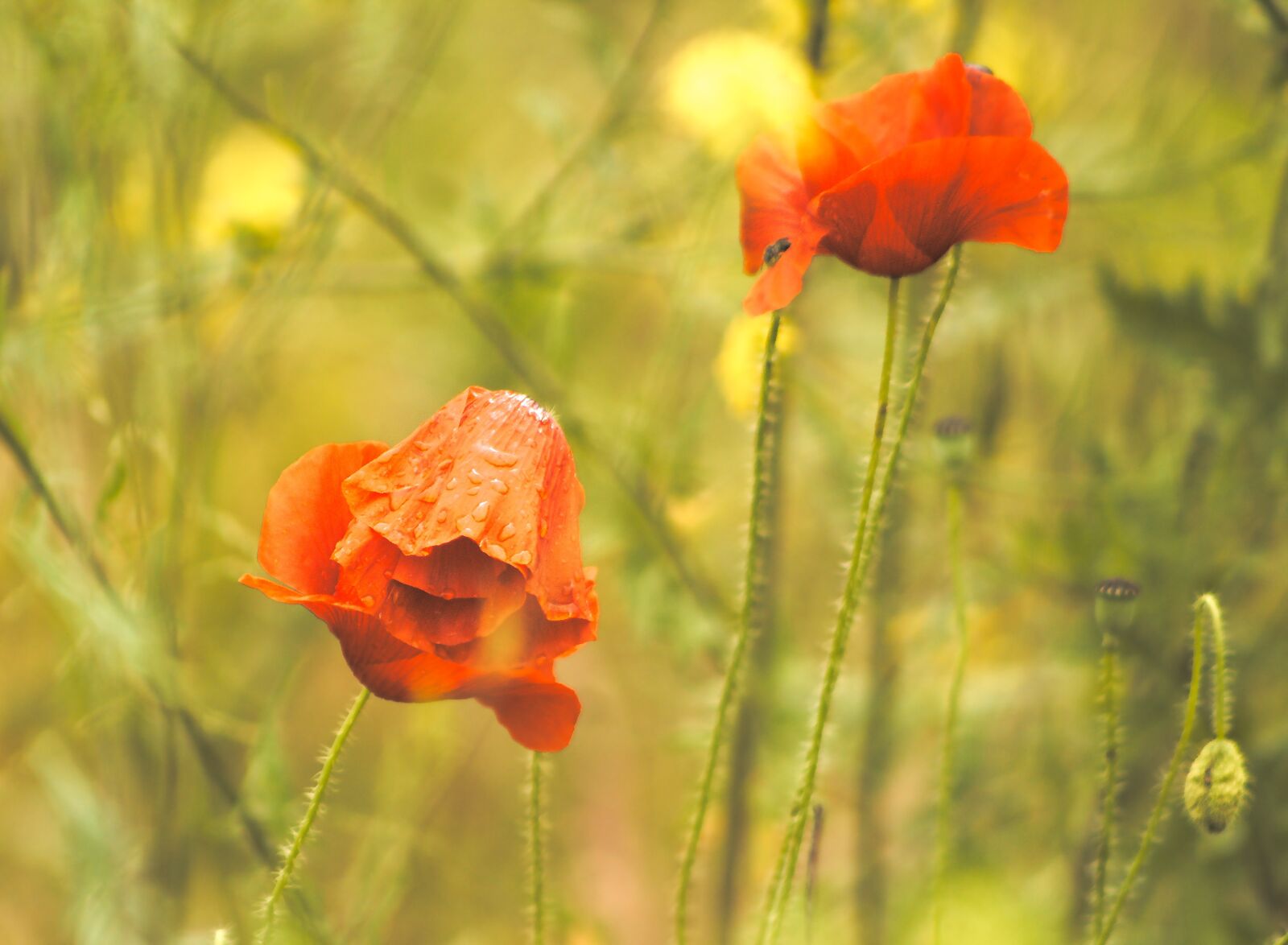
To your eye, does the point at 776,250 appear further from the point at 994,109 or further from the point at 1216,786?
the point at 1216,786

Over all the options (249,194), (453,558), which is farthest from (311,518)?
(249,194)

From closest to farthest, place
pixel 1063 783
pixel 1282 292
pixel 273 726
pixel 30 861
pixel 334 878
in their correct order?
pixel 273 726 < pixel 1282 292 < pixel 1063 783 < pixel 30 861 < pixel 334 878

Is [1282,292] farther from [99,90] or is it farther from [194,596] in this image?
[194,596]

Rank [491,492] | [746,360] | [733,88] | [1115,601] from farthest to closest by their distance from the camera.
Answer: [733,88] → [746,360] → [1115,601] → [491,492]

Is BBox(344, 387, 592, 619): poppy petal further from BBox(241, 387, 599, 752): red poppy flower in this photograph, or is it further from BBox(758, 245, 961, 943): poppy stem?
BBox(758, 245, 961, 943): poppy stem

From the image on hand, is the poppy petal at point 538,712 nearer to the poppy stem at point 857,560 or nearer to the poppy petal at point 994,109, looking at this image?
the poppy stem at point 857,560

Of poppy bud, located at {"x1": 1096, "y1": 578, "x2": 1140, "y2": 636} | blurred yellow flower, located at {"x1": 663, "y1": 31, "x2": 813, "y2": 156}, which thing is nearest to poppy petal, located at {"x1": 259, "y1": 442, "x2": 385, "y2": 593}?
poppy bud, located at {"x1": 1096, "y1": 578, "x2": 1140, "y2": 636}

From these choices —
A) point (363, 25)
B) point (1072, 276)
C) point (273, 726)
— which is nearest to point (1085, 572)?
point (1072, 276)

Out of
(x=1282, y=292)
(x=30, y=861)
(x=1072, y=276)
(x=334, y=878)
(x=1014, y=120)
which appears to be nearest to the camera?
(x=1014, y=120)
